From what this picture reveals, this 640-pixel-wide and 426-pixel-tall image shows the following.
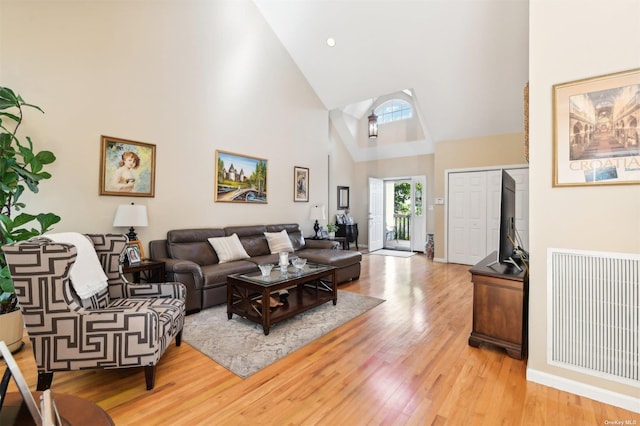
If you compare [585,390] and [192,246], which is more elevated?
[192,246]

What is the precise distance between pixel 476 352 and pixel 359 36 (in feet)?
15.7

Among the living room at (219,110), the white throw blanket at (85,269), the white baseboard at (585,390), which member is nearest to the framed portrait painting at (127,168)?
the living room at (219,110)

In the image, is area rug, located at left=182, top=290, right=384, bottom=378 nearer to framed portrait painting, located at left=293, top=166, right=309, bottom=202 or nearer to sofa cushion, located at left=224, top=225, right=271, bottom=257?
sofa cushion, located at left=224, top=225, right=271, bottom=257

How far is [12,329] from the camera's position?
7.64 ft

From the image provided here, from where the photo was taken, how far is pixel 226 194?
14.8 ft

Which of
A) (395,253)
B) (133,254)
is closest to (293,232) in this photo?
(133,254)

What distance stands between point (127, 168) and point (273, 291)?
2.35 meters

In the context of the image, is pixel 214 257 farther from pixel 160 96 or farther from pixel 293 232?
pixel 160 96

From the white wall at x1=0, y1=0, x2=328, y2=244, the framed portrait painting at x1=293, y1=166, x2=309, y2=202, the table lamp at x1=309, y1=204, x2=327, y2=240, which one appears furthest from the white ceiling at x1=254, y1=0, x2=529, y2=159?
the table lamp at x1=309, y1=204, x2=327, y2=240

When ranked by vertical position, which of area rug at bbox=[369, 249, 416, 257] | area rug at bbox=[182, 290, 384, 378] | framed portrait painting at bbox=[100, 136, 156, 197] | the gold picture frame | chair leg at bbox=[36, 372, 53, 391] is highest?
framed portrait painting at bbox=[100, 136, 156, 197]

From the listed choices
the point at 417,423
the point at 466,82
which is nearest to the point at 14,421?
the point at 417,423

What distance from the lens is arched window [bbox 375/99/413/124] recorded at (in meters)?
7.16

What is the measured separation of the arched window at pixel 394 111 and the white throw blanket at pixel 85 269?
6830mm

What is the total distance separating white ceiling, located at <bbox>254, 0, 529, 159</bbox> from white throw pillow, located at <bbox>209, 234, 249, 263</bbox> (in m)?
3.66
